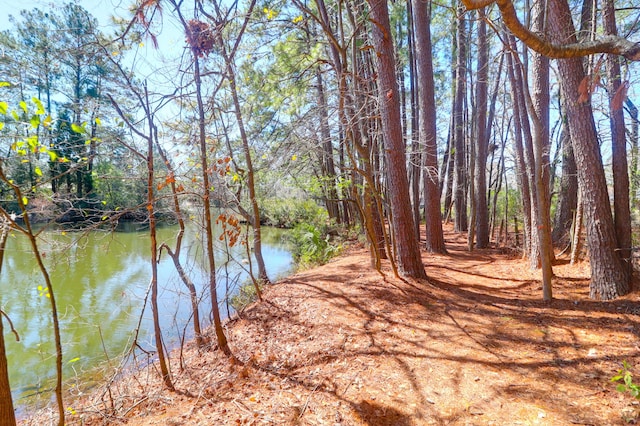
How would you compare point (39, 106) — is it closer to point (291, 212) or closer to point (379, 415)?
point (379, 415)

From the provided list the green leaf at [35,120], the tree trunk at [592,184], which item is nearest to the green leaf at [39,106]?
the green leaf at [35,120]

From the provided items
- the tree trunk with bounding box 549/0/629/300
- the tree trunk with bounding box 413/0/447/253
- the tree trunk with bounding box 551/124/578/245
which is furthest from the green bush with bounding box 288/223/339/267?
the tree trunk with bounding box 549/0/629/300

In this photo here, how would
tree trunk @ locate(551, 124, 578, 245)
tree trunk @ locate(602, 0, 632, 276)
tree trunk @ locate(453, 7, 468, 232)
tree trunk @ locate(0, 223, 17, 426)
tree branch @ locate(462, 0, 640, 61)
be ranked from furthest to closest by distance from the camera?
tree trunk @ locate(453, 7, 468, 232), tree trunk @ locate(551, 124, 578, 245), tree trunk @ locate(602, 0, 632, 276), tree trunk @ locate(0, 223, 17, 426), tree branch @ locate(462, 0, 640, 61)

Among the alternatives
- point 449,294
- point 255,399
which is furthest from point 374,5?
point 255,399

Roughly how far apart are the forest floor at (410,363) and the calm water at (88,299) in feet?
2.47

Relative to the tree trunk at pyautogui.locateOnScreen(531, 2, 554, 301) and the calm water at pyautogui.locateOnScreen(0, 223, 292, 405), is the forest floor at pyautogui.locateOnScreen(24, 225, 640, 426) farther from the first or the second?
the calm water at pyautogui.locateOnScreen(0, 223, 292, 405)

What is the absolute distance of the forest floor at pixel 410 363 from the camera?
2342 mm

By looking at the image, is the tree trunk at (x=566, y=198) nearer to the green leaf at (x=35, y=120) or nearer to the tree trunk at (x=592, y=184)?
the tree trunk at (x=592, y=184)

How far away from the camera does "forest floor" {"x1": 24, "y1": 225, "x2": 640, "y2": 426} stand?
234 cm

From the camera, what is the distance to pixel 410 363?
9.67 feet

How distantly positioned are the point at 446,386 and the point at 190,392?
2.50 metres

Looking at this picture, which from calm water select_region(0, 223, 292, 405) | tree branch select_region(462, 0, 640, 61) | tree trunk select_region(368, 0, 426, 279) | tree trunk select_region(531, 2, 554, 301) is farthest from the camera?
tree trunk select_region(368, 0, 426, 279)

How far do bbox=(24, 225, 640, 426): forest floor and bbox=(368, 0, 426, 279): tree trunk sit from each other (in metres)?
0.43

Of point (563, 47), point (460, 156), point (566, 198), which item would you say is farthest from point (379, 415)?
point (460, 156)
